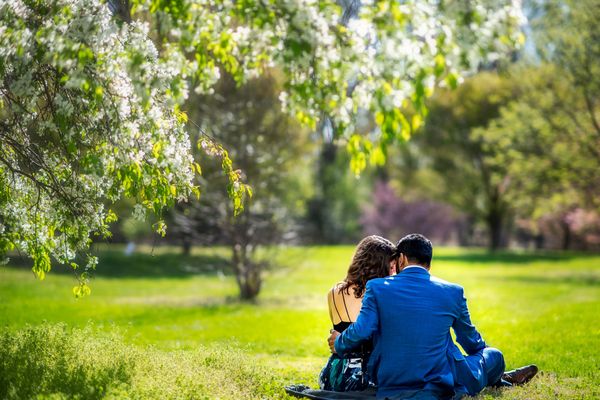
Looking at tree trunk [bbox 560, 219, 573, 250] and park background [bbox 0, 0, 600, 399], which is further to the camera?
tree trunk [bbox 560, 219, 573, 250]

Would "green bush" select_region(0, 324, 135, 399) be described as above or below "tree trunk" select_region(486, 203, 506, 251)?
below

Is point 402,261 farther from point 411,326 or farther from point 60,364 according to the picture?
point 60,364

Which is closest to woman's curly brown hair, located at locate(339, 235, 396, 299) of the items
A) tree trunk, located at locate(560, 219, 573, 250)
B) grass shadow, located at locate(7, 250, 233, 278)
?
grass shadow, located at locate(7, 250, 233, 278)

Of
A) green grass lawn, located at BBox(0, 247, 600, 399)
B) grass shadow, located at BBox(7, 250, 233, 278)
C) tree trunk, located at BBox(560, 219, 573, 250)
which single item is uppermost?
tree trunk, located at BBox(560, 219, 573, 250)

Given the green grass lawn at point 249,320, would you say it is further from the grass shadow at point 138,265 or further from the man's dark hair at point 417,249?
the man's dark hair at point 417,249

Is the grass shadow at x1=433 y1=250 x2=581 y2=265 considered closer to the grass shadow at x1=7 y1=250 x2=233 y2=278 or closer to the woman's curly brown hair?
the grass shadow at x1=7 y1=250 x2=233 y2=278

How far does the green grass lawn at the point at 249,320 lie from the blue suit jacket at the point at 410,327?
1.16 metres

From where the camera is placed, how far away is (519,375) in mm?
7590

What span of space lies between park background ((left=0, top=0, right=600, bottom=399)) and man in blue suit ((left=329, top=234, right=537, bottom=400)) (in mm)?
1067

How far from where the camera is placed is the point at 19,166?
7.91 metres

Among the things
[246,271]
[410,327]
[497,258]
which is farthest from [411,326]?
[497,258]

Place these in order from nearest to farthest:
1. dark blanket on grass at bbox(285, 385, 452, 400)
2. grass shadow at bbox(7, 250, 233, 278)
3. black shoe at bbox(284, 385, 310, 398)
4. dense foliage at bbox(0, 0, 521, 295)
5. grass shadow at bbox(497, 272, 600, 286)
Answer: dense foliage at bbox(0, 0, 521, 295) < dark blanket on grass at bbox(285, 385, 452, 400) < black shoe at bbox(284, 385, 310, 398) < grass shadow at bbox(497, 272, 600, 286) < grass shadow at bbox(7, 250, 233, 278)

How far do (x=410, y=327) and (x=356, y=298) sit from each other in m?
1.03

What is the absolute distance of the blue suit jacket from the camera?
593 centimetres
